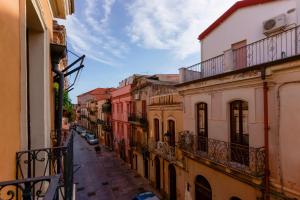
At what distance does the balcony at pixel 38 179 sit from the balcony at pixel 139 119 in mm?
14772

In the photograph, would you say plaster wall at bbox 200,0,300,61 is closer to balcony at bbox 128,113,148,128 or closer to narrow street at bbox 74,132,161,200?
balcony at bbox 128,113,148,128

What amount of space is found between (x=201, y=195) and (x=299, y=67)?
25.0 ft

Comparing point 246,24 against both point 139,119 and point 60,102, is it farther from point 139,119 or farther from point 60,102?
point 139,119

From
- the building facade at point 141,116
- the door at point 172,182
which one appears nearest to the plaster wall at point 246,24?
the building facade at point 141,116

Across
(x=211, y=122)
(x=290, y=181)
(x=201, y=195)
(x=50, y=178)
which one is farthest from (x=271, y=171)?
(x=50, y=178)

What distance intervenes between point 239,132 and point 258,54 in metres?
3.07

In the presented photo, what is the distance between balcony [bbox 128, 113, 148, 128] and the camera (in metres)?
19.4

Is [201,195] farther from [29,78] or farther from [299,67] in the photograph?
[29,78]

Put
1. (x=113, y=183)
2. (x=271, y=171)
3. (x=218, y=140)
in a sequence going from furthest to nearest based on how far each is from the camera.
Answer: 1. (x=113, y=183)
2. (x=218, y=140)
3. (x=271, y=171)

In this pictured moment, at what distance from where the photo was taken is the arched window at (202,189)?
34.5 ft

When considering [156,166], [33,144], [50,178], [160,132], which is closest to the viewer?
[50,178]

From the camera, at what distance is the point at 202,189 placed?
11.0 m

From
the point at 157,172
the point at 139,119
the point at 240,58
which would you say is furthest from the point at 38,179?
the point at 139,119

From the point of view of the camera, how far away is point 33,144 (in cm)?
463
